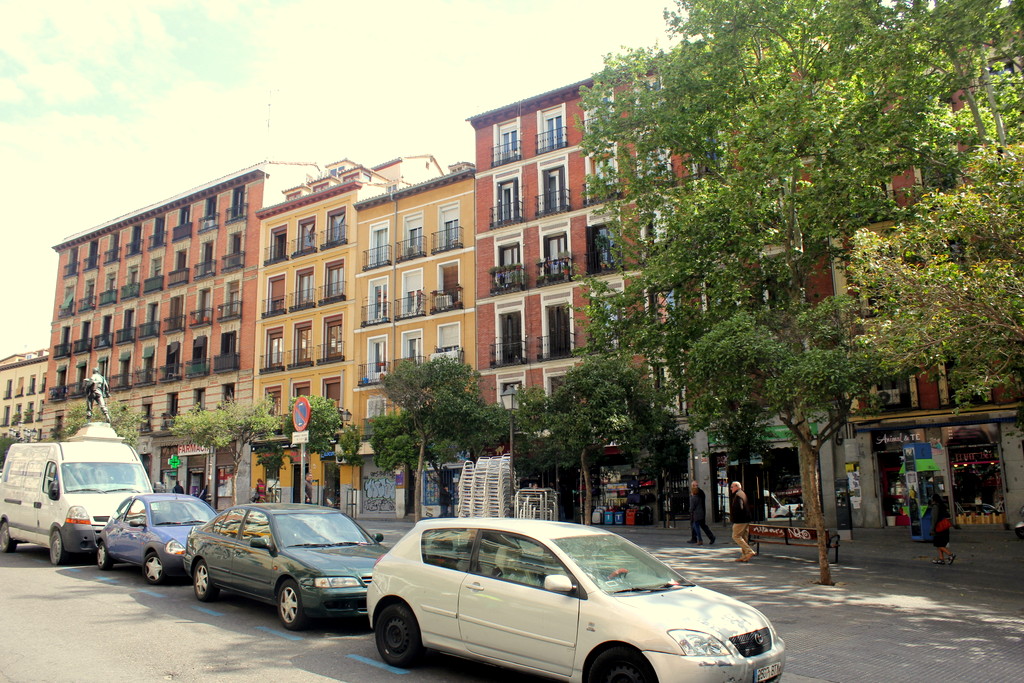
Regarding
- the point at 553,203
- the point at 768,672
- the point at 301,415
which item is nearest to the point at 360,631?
the point at 768,672

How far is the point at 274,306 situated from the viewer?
4238 centimetres

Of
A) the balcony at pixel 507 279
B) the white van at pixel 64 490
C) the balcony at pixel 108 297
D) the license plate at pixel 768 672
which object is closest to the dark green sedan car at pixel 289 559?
the white van at pixel 64 490

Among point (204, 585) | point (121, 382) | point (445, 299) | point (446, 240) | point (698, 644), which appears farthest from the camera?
point (121, 382)

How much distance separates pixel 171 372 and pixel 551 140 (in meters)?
27.8

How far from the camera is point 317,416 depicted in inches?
1307

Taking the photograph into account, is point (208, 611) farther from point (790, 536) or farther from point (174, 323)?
point (174, 323)

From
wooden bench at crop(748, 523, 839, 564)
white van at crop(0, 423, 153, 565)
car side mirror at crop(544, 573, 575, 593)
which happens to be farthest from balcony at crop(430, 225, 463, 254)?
car side mirror at crop(544, 573, 575, 593)

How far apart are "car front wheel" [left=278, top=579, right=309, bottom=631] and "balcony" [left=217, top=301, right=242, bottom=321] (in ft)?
121

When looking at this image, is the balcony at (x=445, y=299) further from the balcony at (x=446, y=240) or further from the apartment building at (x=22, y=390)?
the apartment building at (x=22, y=390)

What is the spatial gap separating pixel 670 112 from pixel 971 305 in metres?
12.0

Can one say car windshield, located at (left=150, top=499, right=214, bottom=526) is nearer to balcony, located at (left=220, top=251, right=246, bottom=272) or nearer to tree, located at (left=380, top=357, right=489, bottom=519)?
tree, located at (left=380, top=357, right=489, bottom=519)

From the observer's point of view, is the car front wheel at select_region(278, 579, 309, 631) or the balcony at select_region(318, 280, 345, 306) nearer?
the car front wheel at select_region(278, 579, 309, 631)

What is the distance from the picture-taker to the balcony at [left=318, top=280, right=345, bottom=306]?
129ft

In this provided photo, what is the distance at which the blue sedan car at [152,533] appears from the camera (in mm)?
11953
